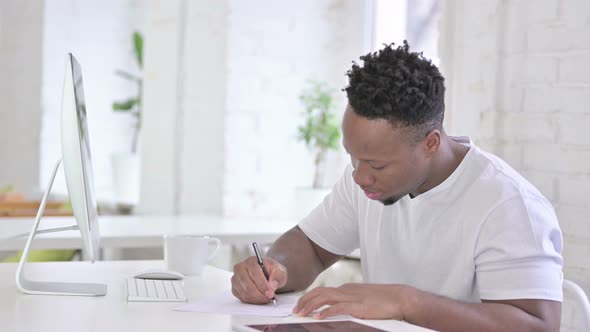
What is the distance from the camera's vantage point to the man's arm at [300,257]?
1.99 m

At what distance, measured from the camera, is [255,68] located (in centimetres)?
363

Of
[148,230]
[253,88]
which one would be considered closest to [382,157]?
[148,230]

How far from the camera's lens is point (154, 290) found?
5.87ft

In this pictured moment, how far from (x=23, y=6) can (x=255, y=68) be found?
268 cm

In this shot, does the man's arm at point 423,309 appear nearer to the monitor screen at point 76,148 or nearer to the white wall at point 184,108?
the monitor screen at point 76,148

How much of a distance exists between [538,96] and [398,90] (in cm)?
84

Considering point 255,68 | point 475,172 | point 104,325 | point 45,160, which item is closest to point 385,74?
point 475,172

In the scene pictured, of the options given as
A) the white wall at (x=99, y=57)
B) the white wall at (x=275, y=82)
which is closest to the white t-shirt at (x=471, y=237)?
the white wall at (x=275, y=82)

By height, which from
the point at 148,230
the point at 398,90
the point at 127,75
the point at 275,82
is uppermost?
the point at 127,75

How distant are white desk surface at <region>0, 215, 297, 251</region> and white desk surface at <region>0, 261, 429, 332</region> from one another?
0.78 metres

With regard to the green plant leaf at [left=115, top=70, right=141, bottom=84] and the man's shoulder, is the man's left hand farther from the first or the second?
the green plant leaf at [left=115, top=70, right=141, bottom=84]

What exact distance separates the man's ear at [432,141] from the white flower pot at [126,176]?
3.36m

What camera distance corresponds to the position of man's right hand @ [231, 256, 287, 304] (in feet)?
5.48

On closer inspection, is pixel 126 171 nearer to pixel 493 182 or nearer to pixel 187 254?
pixel 187 254
